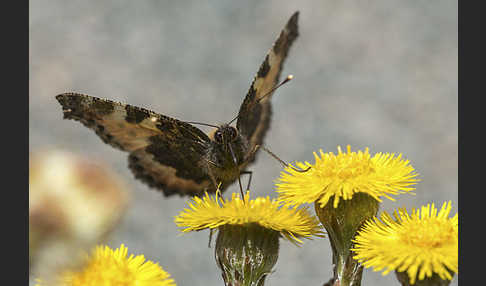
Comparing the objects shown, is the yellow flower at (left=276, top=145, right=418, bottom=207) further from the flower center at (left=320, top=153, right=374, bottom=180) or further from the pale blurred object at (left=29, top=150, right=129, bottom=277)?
the pale blurred object at (left=29, top=150, right=129, bottom=277)

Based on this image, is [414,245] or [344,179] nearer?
[414,245]

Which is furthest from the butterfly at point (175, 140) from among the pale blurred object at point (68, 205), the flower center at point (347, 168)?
the pale blurred object at point (68, 205)

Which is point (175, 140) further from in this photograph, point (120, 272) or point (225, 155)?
point (120, 272)

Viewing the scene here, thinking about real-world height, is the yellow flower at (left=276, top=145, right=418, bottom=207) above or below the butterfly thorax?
below

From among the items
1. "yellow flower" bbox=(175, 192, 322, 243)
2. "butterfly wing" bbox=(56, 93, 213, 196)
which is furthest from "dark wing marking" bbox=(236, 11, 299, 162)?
"yellow flower" bbox=(175, 192, 322, 243)

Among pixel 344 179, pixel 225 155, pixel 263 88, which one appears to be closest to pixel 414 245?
pixel 344 179

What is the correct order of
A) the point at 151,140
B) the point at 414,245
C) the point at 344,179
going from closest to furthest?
1. the point at 414,245
2. the point at 344,179
3. the point at 151,140
